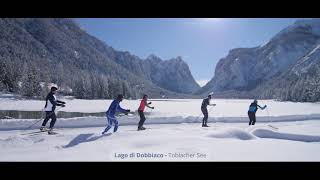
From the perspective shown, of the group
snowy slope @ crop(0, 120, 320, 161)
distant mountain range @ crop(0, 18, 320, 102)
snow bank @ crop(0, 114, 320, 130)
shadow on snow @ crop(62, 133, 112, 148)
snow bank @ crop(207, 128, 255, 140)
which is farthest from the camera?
distant mountain range @ crop(0, 18, 320, 102)

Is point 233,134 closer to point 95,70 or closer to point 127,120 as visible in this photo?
point 127,120

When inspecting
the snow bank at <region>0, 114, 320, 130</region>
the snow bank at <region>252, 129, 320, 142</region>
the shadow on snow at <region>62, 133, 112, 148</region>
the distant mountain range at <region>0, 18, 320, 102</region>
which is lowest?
the snow bank at <region>0, 114, 320, 130</region>

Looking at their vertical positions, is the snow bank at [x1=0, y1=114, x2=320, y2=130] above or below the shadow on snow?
below

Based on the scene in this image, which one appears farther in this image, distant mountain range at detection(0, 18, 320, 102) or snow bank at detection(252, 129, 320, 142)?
distant mountain range at detection(0, 18, 320, 102)

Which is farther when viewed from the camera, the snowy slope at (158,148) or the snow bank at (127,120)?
the snow bank at (127,120)

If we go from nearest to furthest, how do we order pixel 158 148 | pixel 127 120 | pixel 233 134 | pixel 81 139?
pixel 158 148
pixel 81 139
pixel 233 134
pixel 127 120

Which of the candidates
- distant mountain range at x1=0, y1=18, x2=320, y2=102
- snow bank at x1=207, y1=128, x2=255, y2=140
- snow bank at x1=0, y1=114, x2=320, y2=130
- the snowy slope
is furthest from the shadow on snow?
distant mountain range at x1=0, y1=18, x2=320, y2=102

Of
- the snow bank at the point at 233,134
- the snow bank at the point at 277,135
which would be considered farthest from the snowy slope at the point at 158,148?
the snow bank at the point at 277,135

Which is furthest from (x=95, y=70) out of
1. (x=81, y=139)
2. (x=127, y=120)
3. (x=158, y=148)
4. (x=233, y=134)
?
(x=158, y=148)

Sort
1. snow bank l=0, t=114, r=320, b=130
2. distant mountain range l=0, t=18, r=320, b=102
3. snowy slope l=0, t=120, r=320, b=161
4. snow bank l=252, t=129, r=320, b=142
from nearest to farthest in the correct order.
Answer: snowy slope l=0, t=120, r=320, b=161, snow bank l=252, t=129, r=320, b=142, snow bank l=0, t=114, r=320, b=130, distant mountain range l=0, t=18, r=320, b=102

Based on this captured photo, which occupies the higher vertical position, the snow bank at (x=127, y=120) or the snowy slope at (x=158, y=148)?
the snowy slope at (x=158, y=148)

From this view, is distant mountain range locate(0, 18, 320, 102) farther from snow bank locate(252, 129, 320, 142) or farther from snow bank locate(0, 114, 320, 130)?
snow bank locate(252, 129, 320, 142)

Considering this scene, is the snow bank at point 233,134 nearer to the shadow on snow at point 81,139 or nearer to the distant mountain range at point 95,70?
the shadow on snow at point 81,139
